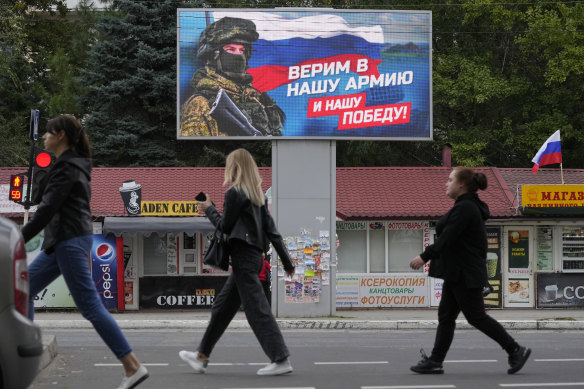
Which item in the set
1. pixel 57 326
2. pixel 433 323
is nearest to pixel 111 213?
pixel 57 326

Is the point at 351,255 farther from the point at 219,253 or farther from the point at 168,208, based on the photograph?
the point at 219,253

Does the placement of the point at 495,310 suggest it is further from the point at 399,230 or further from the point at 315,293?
the point at 315,293

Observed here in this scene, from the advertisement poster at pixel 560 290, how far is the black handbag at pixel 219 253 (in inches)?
700

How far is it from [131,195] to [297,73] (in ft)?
19.2

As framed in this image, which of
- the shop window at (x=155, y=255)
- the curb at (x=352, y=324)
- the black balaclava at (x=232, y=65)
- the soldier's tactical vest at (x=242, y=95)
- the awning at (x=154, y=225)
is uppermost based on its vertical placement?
the black balaclava at (x=232, y=65)

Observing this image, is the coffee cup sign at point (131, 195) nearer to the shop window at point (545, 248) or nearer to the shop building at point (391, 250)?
the shop building at point (391, 250)

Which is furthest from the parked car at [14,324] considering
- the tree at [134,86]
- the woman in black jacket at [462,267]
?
the tree at [134,86]

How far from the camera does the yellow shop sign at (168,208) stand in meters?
22.4

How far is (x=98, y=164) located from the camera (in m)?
35.6

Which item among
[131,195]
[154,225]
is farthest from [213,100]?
[131,195]

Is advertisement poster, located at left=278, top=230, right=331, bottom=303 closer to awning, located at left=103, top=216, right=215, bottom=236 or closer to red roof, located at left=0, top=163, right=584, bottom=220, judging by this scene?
awning, located at left=103, top=216, right=215, bottom=236

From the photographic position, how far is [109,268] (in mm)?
22141

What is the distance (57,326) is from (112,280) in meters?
4.20

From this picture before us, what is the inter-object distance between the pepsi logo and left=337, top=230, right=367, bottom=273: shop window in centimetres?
587
